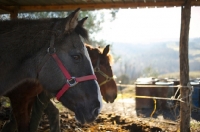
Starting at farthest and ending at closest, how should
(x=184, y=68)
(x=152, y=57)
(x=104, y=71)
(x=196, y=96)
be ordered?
(x=152, y=57), (x=196, y=96), (x=104, y=71), (x=184, y=68)

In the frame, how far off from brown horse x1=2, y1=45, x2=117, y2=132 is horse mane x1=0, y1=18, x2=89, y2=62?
1.67 feet

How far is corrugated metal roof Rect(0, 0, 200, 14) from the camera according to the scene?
16.6 feet

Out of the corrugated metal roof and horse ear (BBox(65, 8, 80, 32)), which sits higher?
the corrugated metal roof

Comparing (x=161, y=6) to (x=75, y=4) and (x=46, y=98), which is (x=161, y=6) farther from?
(x=46, y=98)

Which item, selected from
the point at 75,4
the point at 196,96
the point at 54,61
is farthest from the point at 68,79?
the point at 196,96

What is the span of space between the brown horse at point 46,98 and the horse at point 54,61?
423 millimetres

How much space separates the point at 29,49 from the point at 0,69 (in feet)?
1.31

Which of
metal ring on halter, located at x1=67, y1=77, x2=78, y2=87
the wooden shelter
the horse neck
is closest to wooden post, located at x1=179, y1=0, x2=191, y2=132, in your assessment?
the wooden shelter

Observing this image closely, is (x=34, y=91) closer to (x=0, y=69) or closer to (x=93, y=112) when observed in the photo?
(x=0, y=69)

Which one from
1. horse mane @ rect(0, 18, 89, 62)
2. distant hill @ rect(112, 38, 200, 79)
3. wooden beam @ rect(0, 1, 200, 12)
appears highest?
distant hill @ rect(112, 38, 200, 79)

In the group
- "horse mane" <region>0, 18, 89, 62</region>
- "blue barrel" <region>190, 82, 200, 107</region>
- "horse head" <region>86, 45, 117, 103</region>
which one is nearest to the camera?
"horse mane" <region>0, 18, 89, 62</region>

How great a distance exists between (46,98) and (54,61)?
1955 mm

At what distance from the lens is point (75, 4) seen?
18.0 feet

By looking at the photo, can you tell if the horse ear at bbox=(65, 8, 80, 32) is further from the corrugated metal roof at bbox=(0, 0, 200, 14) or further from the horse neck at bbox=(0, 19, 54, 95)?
the corrugated metal roof at bbox=(0, 0, 200, 14)
